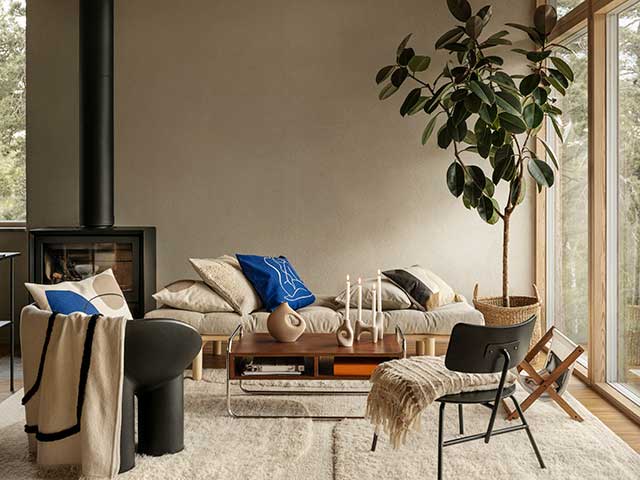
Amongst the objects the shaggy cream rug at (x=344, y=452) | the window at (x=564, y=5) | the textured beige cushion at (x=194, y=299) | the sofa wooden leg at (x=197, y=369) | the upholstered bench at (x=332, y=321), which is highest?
the window at (x=564, y=5)

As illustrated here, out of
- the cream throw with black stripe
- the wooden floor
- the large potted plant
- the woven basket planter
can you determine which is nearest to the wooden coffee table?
the cream throw with black stripe

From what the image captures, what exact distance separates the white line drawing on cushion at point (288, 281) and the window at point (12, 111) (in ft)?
7.71

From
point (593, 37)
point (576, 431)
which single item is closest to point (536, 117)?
point (593, 37)

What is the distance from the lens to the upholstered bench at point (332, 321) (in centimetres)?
504

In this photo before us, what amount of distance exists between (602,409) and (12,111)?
496 cm

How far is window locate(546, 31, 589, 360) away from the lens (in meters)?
5.28

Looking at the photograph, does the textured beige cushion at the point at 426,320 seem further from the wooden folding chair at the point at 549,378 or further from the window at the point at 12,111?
the window at the point at 12,111

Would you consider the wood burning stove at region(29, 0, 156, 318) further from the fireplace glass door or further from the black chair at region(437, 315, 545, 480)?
the black chair at region(437, 315, 545, 480)

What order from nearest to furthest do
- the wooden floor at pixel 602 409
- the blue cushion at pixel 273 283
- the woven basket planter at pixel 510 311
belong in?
the wooden floor at pixel 602 409 → the blue cushion at pixel 273 283 → the woven basket planter at pixel 510 311

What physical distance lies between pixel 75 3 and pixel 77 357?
Answer: 3787 mm

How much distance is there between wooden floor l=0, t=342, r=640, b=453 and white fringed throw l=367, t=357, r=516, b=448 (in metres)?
0.89

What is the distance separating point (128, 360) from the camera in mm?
3334

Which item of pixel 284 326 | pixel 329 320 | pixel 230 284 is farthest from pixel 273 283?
pixel 284 326

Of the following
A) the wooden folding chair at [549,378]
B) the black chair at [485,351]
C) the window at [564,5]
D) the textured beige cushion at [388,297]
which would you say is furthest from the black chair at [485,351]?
the window at [564,5]
